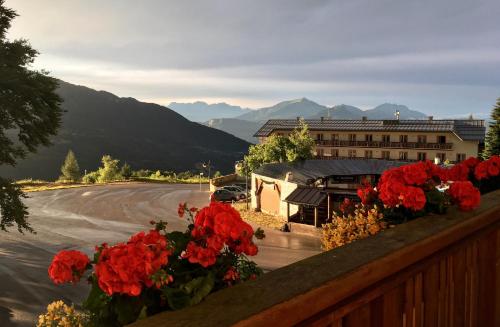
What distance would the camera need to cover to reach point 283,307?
1.71 meters

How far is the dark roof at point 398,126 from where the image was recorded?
211 feet

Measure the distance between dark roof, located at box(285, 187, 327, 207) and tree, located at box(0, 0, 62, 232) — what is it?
15.3 metres

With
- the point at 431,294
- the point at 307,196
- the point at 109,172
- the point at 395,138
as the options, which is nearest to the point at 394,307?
the point at 431,294

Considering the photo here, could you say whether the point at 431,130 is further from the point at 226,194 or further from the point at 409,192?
the point at 409,192

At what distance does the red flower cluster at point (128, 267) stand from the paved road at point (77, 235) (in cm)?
1746

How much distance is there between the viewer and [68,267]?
6.72ft

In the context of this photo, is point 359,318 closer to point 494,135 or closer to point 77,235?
point 77,235

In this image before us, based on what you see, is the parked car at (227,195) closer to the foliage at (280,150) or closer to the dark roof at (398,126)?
the foliage at (280,150)

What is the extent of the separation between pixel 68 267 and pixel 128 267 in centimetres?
48

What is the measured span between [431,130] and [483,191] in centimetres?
6400

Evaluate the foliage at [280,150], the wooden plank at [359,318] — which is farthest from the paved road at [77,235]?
the wooden plank at [359,318]

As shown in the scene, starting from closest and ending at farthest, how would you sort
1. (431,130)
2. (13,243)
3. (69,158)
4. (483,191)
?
(483,191) → (13,243) → (431,130) → (69,158)

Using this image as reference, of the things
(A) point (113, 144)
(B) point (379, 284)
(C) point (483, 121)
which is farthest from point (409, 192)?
(A) point (113, 144)

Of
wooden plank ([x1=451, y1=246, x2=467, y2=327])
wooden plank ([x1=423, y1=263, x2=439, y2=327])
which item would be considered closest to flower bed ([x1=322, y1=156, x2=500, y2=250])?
wooden plank ([x1=451, y1=246, x2=467, y2=327])
